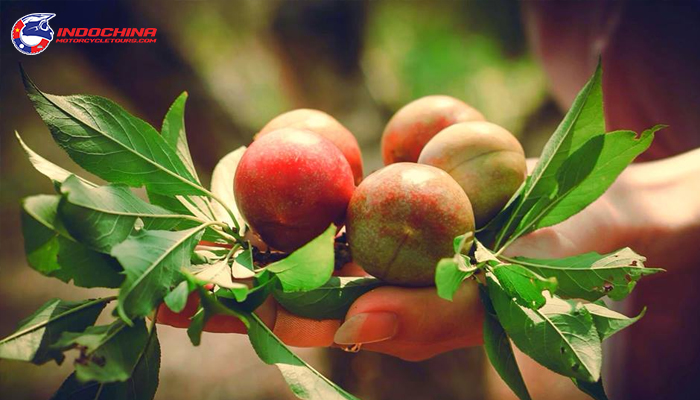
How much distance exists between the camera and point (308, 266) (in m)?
0.64

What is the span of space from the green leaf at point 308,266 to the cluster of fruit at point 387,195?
124 mm

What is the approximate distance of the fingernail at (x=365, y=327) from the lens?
0.75 meters

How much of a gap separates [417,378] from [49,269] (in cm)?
147

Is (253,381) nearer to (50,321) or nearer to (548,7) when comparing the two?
(50,321)

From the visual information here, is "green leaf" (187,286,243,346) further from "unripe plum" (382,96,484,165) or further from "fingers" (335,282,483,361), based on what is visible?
"unripe plum" (382,96,484,165)

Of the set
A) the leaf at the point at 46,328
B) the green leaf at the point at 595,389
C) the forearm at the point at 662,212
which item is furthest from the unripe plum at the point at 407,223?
the forearm at the point at 662,212

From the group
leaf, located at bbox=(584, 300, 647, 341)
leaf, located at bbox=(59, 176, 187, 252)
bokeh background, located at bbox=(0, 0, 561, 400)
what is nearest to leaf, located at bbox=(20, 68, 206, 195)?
leaf, located at bbox=(59, 176, 187, 252)

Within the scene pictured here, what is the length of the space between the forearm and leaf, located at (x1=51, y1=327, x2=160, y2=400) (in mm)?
900

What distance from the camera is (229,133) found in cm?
240

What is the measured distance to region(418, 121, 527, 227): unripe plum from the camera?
0.86 meters

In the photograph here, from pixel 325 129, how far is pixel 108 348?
1.57 ft

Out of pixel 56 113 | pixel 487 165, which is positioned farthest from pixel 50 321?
pixel 487 165

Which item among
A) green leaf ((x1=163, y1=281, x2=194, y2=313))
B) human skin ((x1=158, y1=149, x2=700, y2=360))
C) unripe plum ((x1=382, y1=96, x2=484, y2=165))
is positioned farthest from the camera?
unripe plum ((x1=382, y1=96, x2=484, y2=165))

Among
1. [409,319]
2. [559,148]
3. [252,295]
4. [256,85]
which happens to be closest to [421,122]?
[559,148]
